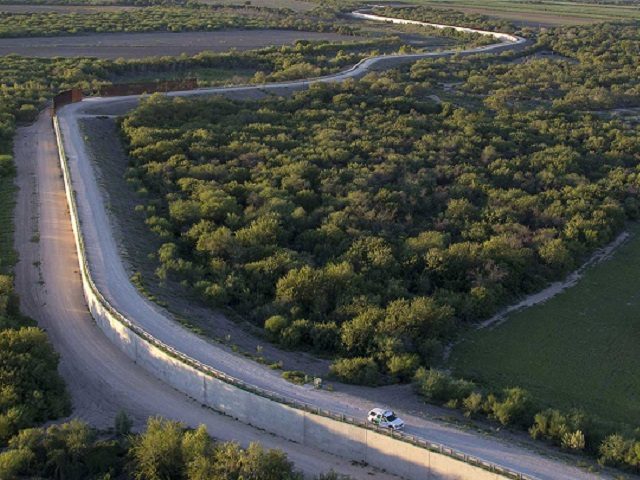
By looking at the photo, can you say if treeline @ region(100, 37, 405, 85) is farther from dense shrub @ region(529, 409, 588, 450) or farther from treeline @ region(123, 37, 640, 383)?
dense shrub @ region(529, 409, 588, 450)

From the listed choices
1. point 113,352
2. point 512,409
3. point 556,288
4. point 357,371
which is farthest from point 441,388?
point 556,288

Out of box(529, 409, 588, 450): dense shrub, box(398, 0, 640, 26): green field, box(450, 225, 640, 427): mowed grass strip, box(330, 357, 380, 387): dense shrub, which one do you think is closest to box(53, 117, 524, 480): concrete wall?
box(330, 357, 380, 387): dense shrub

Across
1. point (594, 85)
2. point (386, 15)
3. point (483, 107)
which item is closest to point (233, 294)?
point (483, 107)

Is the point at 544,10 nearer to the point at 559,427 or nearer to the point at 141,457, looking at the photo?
the point at 559,427

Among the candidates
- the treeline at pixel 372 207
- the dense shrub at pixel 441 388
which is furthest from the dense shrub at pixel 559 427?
the treeline at pixel 372 207

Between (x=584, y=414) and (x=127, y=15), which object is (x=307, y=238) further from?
(x=127, y=15)
